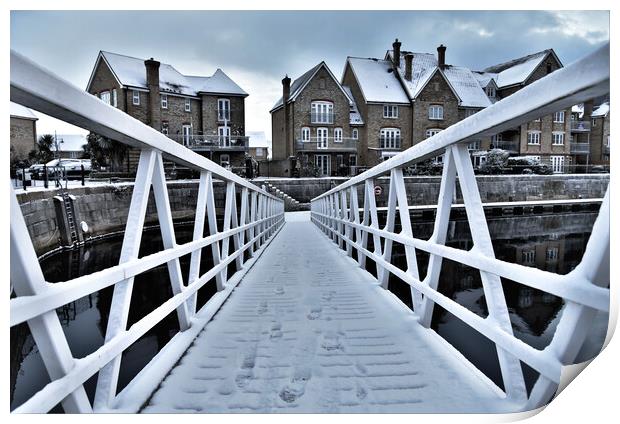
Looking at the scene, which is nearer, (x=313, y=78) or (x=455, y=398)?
(x=455, y=398)

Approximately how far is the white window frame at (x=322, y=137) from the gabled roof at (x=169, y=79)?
5433 mm

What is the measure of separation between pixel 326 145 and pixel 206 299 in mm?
21189

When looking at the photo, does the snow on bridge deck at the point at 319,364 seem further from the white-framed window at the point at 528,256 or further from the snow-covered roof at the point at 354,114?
the snow-covered roof at the point at 354,114

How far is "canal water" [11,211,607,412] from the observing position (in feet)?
9.53

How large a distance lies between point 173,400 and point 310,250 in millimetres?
4548

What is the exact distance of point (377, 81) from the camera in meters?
27.8

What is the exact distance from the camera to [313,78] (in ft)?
83.0

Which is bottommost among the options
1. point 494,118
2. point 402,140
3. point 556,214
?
point 556,214

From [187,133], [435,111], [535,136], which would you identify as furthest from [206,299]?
[435,111]

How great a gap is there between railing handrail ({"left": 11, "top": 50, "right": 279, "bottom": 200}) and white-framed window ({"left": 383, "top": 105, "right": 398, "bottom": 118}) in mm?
26743

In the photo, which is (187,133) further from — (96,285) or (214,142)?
(96,285)

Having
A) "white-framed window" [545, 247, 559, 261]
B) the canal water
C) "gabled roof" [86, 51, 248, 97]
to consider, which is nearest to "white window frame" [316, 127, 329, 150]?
"gabled roof" [86, 51, 248, 97]
